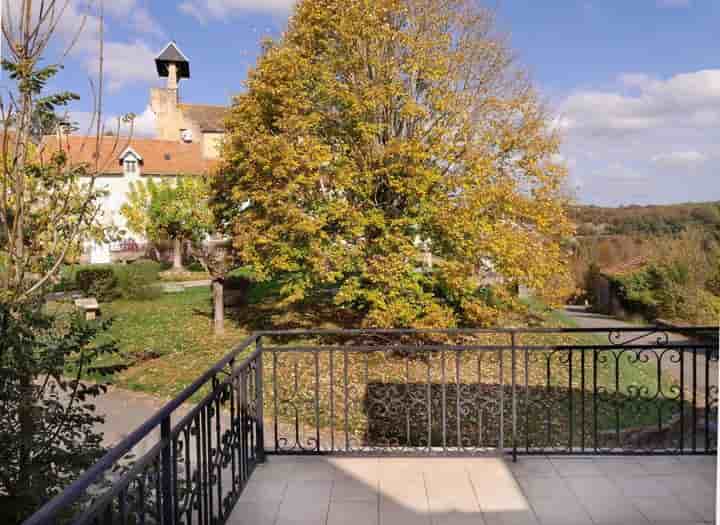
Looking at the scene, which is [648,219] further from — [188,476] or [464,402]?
[188,476]

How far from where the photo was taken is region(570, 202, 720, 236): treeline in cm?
1630

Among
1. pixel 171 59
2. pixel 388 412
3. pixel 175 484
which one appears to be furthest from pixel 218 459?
pixel 171 59

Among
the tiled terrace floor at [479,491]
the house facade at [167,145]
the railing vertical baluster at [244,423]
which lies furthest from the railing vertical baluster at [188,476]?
the house facade at [167,145]

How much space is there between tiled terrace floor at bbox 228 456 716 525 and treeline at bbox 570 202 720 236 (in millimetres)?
11930

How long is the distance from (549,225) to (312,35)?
5062 millimetres

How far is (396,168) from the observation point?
912 centimetres

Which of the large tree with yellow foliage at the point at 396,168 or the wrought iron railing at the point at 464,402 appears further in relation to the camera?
the large tree with yellow foliage at the point at 396,168

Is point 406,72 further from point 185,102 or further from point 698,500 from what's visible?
point 185,102

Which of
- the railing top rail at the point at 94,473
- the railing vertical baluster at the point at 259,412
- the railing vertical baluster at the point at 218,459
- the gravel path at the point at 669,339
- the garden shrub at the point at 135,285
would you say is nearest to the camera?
the railing top rail at the point at 94,473

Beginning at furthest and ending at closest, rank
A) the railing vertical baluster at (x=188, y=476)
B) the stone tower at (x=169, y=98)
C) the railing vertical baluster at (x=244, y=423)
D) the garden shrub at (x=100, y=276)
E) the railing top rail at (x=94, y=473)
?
the stone tower at (x=169, y=98), the garden shrub at (x=100, y=276), the railing vertical baluster at (x=244, y=423), the railing vertical baluster at (x=188, y=476), the railing top rail at (x=94, y=473)

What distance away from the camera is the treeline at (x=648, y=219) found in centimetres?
1630

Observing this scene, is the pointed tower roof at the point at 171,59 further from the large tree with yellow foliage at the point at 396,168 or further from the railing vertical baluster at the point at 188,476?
the railing vertical baluster at the point at 188,476

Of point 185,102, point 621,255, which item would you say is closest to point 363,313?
point 621,255

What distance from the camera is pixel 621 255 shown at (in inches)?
729
